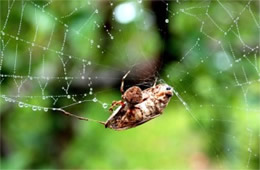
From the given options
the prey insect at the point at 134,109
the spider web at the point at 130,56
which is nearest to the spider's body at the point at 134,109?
the prey insect at the point at 134,109

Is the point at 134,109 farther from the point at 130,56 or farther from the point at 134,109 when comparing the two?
the point at 130,56

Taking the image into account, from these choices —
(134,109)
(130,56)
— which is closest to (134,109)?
(134,109)

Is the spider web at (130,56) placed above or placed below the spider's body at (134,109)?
above

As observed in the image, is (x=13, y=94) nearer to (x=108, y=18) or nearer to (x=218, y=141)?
(x=108, y=18)

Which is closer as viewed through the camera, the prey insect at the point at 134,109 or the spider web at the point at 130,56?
the prey insect at the point at 134,109

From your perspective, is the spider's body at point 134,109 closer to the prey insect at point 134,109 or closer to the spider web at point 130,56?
the prey insect at point 134,109

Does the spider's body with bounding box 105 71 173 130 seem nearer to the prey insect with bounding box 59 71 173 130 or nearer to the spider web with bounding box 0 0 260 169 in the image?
the prey insect with bounding box 59 71 173 130

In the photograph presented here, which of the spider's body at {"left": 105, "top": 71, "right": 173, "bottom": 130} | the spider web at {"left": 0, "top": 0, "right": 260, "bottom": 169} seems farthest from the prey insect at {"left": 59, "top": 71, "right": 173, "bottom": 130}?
the spider web at {"left": 0, "top": 0, "right": 260, "bottom": 169}
